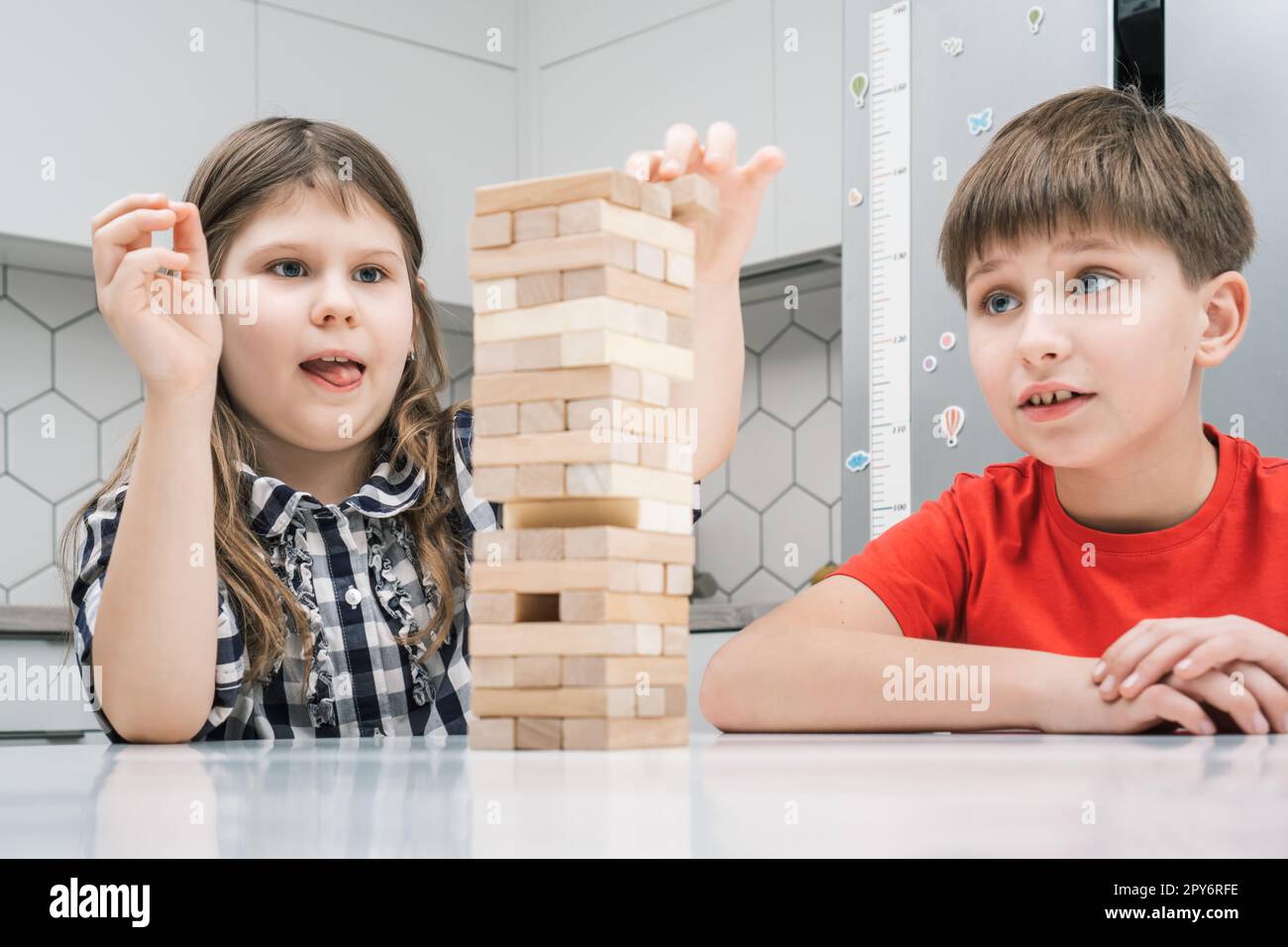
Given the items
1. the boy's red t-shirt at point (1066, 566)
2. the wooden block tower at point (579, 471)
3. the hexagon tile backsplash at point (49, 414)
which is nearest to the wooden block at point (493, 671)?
the wooden block tower at point (579, 471)

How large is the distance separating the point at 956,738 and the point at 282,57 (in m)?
2.66

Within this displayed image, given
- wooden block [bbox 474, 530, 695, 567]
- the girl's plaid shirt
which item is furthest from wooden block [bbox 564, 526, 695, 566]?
the girl's plaid shirt

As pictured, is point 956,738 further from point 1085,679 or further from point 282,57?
point 282,57

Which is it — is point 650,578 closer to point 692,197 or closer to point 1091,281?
point 692,197

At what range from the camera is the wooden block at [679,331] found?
26.5 inches

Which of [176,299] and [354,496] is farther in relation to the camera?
[354,496]

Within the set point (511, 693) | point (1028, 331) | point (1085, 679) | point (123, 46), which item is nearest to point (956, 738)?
point (1085, 679)

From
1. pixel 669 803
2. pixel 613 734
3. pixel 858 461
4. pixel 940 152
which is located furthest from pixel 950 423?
pixel 669 803

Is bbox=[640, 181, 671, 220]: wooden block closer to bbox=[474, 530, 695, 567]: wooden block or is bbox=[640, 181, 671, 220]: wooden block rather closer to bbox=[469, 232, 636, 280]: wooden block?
bbox=[469, 232, 636, 280]: wooden block

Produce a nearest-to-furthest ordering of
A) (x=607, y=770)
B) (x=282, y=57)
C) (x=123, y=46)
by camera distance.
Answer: (x=607, y=770), (x=123, y=46), (x=282, y=57)

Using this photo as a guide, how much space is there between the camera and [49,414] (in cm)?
278

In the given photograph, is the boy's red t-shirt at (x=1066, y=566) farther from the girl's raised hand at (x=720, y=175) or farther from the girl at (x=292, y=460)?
the girl's raised hand at (x=720, y=175)

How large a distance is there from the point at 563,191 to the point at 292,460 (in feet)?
2.21

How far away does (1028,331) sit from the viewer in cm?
104
